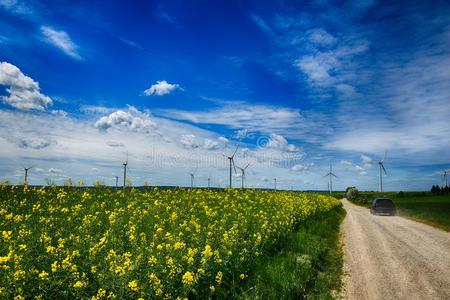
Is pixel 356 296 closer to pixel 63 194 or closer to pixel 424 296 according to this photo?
pixel 424 296

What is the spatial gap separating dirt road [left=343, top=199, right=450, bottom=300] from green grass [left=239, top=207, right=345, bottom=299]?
58 centimetres

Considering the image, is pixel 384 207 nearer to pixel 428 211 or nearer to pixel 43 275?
pixel 428 211

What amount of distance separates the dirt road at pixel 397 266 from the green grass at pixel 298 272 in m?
0.58

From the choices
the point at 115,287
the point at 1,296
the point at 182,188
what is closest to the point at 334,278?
the point at 115,287

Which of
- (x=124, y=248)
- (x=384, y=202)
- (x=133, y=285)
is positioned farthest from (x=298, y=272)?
(x=384, y=202)

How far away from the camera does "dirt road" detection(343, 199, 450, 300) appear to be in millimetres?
11484

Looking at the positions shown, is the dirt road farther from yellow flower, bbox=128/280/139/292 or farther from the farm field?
yellow flower, bbox=128/280/139/292

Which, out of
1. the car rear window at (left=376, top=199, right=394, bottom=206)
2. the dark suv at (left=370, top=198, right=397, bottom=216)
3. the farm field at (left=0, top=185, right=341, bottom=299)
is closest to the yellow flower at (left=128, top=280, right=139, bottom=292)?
the farm field at (left=0, top=185, right=341, bottom=299)

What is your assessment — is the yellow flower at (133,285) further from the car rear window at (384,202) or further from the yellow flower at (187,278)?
the car rear window at (384,202)

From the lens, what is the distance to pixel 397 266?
14.5 m

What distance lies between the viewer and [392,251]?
17.6 m

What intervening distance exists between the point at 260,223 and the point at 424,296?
658 centimetres

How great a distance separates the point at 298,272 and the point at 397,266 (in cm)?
471

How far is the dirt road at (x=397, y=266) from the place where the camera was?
11.5 meters
